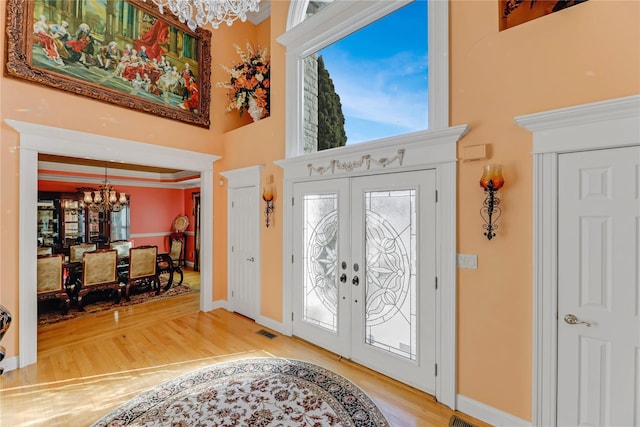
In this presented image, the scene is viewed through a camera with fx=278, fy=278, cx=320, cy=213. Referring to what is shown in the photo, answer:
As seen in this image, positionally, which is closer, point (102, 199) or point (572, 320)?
point (572, 320)

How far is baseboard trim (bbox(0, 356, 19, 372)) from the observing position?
2857 mm

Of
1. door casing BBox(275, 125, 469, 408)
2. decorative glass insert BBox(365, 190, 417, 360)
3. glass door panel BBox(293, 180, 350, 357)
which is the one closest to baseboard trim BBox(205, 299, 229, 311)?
glass door panel BBox(293, 180, 350, 357)

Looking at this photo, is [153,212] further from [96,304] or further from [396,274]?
[396,274]

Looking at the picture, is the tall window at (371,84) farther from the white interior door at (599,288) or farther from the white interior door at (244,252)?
the white interior door at (244,252)

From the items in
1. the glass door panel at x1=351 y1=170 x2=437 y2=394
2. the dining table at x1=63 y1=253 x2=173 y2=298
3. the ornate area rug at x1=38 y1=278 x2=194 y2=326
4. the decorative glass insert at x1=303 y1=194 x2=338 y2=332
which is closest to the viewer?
the glass door panel at x1=351 y1=170 x2=437 y2=394

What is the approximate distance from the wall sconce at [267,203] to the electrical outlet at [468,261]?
249 cm

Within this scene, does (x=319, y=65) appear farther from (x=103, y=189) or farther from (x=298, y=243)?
(x=103, y=189)

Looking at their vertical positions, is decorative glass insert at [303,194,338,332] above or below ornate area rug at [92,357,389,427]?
above

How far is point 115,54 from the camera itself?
12.1ft

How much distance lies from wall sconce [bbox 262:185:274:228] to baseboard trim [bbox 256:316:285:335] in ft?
4.45

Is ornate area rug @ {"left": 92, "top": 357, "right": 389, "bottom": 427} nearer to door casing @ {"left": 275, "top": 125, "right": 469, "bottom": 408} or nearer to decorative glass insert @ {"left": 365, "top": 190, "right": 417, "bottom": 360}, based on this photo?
decorative glass insert @ {"left": 365, "top": 190, "right": 417, "bottom": 360}

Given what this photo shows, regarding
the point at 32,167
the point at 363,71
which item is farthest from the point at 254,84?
the point at 32,167


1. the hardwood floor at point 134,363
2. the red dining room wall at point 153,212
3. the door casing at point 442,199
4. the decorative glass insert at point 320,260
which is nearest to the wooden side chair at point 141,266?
the hardwood floor at point 134,363

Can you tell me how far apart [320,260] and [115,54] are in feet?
12.6
